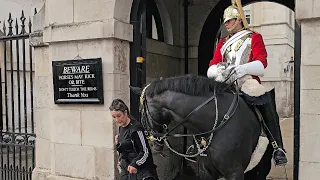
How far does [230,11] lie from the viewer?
4.12 meters

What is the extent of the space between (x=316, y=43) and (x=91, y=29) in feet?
9.74

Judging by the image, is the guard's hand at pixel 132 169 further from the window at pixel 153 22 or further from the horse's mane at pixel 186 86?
the window at pixel 153 22

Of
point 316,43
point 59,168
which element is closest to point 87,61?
point 59,168

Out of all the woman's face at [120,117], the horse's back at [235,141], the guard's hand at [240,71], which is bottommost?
the horse's back at [235,141]

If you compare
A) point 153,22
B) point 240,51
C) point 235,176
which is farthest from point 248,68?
point 153,22

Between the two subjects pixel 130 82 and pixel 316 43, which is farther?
pixel 130 82

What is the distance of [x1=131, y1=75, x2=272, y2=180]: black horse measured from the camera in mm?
3629

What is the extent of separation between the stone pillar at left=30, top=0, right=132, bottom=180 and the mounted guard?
1649mm

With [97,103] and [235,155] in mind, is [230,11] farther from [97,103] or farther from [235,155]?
[97,103]

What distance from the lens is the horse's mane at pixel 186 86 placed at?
368 centimetres

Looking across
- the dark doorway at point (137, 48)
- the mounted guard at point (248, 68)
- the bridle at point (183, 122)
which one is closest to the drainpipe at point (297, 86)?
the mounted guard at point (248, 68)

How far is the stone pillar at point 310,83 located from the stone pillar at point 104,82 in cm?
243

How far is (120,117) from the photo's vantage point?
4.04 m

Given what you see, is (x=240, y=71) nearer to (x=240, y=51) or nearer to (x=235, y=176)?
(x=240, y=51)
